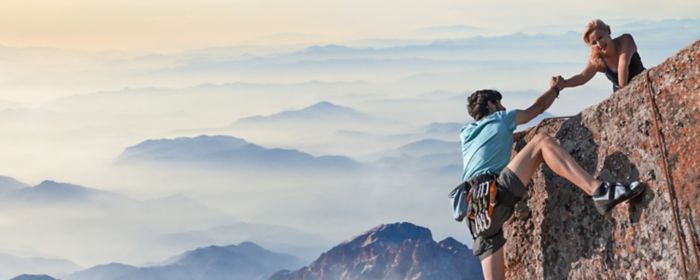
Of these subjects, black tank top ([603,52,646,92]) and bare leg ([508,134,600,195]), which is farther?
black tank top ([603,52,646,92])

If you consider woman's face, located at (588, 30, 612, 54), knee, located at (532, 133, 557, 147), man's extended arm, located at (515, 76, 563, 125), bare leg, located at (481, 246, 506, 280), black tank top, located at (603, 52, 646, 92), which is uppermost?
woman's face, located at (588, 30, 612, 54)

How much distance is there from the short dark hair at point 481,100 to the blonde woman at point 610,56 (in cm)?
105

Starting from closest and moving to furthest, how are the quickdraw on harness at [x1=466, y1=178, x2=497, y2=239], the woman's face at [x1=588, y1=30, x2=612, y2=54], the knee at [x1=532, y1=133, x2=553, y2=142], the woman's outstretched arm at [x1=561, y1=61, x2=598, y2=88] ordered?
the knee at [x1=532, y1=133, x2=553, y2=142], the quickdraw on harness at [x1=466, y1=178, x2=497, y2=239], the woman's face at [x1=588, y1=30, x2=612, y2=54], the woman's outstretched arm at [x1=561, y1=61, x2=598, y2=88]

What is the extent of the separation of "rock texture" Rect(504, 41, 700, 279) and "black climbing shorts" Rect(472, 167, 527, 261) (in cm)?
86

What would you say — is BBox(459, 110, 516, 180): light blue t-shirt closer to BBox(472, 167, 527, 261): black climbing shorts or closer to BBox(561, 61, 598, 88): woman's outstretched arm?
BBox(472, 167, 527, 261): black climbing shorts

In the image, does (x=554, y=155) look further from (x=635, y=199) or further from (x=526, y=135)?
(x=526, y=135)

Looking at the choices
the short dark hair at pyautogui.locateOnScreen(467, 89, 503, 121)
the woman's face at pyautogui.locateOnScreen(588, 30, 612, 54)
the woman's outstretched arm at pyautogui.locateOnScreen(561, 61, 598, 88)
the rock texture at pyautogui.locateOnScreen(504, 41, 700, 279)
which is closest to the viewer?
the rock texture at pyautogui.locateOnScreen(504, 41, 700, 279)

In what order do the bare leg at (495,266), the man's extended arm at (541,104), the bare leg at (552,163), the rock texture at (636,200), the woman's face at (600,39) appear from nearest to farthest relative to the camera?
the rock texture at (636,200) < the bare leg at (552,163) < the man's extended arm at (541,104) < the bare leg at (495,266) < the woman's face at (600,39)

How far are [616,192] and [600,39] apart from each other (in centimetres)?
216

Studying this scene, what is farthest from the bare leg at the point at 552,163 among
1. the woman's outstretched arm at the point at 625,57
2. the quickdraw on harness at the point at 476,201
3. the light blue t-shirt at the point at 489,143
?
the woman's outstretched arm at the point at 625,57

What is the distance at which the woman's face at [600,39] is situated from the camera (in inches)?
527

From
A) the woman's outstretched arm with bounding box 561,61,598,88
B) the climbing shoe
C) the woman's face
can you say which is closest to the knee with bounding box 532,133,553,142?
the climbing shoe

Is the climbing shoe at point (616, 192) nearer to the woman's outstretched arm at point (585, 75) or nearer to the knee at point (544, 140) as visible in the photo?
the knee at point (544, 140)

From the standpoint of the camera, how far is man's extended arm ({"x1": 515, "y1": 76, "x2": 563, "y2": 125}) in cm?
1248
